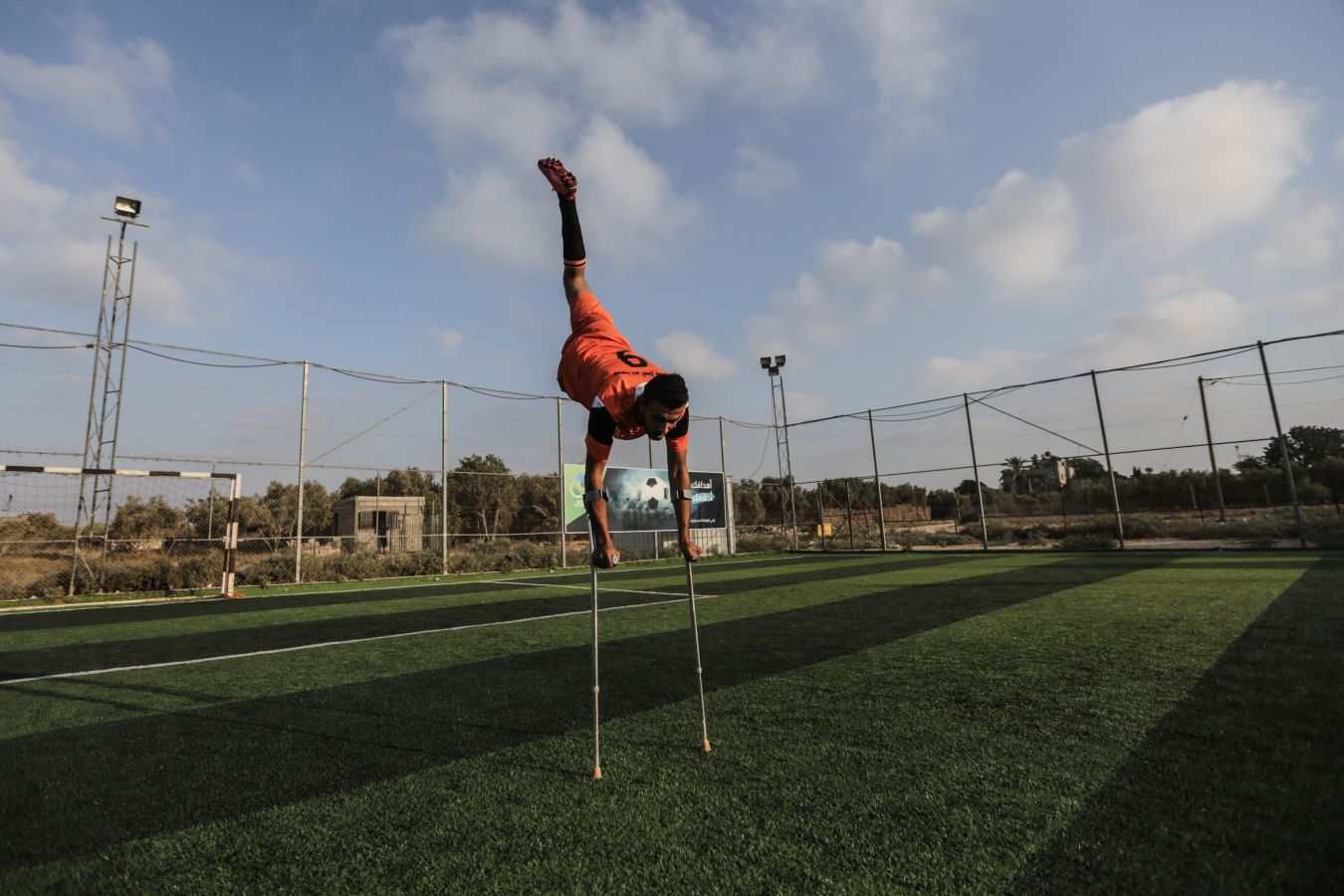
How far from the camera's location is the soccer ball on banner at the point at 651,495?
1973 centimetres

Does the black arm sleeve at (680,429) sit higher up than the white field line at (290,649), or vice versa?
the black arm sleeve at (680,429)

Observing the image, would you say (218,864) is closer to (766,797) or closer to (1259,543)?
(766,797)

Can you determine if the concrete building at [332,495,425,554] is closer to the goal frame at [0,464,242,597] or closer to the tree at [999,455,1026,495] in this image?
the goal frame at [0,464,242,597]

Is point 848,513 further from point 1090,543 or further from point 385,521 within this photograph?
point 385,521

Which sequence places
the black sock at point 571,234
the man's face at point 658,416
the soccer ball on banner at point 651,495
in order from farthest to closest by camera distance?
1. the soccer ball on banner at point 651,495
2. the black sock at point 571,234
3. the man's face at point 658,416

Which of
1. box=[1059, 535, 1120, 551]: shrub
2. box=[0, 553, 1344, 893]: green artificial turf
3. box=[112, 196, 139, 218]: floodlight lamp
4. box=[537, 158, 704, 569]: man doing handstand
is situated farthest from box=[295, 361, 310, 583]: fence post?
box=[1059, 535, 1120, 551]: shrub

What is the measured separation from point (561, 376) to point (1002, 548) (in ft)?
62.6

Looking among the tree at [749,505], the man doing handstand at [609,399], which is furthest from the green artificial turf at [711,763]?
the tree at [749,505]

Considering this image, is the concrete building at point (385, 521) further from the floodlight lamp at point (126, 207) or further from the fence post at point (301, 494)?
the floodlight lamp at point (126, 207)

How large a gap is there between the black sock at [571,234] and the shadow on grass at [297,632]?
4.77 metres

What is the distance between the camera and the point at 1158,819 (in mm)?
1952

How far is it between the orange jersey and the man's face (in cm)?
11

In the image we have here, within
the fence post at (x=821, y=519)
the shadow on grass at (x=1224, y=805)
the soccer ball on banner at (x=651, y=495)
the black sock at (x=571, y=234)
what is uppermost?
the black sock at (x=571, y=234)

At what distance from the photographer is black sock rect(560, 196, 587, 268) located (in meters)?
3.57
